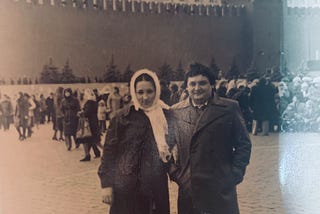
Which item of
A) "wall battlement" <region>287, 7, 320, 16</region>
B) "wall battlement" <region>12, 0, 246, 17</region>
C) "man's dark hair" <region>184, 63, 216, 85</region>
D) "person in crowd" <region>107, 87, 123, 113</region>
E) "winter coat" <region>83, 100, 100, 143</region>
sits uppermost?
"wall battlement" <region>12, 0, 246, 17</region>

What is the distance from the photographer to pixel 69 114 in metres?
1.57

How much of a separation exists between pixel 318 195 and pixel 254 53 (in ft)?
1.96

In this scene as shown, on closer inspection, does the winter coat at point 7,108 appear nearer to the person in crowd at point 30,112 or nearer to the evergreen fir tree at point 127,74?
the person in crowd at point 30,112

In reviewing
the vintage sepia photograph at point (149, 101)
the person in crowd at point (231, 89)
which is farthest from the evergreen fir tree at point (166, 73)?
the person in crowd at point (231, 89)

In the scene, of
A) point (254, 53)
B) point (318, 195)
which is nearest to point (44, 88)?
point (254, 53)

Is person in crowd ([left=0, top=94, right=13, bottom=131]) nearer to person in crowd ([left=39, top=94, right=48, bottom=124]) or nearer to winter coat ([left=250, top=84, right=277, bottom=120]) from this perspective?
person in crowd ([left=39, top=94, right=48, bottom=124])

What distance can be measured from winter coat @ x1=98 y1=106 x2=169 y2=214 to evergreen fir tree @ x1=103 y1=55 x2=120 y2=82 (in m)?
0.12

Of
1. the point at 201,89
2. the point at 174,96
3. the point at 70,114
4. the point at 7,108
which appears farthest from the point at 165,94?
the point at 7,108

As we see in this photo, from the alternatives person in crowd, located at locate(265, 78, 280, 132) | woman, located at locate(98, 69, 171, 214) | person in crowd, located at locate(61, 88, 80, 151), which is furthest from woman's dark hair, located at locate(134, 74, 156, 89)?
person in crowd, located at locate(265, 78, 280, 132)

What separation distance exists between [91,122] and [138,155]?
0.69ft

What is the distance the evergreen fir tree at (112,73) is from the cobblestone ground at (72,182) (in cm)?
28

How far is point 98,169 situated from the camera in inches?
61.9

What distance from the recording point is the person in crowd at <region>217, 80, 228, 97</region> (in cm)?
159

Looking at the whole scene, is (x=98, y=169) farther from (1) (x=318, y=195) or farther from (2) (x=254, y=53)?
(1) (x=318, y=195)
